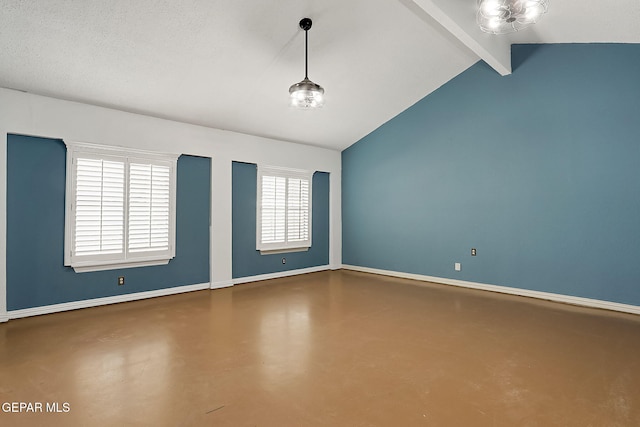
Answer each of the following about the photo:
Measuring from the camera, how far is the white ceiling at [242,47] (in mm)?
3213

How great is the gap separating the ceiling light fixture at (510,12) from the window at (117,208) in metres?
4.35

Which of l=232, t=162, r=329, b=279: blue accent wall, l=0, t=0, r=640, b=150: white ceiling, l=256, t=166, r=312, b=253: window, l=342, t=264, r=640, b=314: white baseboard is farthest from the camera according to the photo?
l=256, t=166, r=312, b=253: window

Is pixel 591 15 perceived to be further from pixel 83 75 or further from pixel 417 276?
pixel 83 75

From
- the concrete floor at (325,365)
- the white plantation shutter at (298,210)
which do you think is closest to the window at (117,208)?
the concrete floor at (325,365)

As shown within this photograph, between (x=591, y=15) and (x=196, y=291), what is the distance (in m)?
6.17

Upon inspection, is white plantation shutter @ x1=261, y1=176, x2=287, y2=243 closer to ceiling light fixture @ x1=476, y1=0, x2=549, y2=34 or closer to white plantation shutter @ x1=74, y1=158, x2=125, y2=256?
white plantation shutter @ x1=74, y1=158, x2=125, y2=256

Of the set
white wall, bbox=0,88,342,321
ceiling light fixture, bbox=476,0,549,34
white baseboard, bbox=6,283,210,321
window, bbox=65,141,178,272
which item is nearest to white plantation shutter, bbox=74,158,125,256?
window, bbox=65,141,178,272

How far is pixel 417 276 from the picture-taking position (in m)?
6.09

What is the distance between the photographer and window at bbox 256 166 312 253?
611 cm

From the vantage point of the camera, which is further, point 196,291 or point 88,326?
point 196,291

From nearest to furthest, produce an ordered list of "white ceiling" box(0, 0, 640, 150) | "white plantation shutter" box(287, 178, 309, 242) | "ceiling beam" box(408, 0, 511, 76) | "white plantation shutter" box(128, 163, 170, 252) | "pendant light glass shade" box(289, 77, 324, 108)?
1. "white ceiling" box(0, 0, 640, 150)
2. "ceiling beam" box(408, 0, 511, 76)
3. "pendant light glass shade" box(289, 77, 324, 108)
4. "white plantation shutter" box(128, 163, 170, 252)
5. "white plantation shutter" box(287, 178, 309, 242)

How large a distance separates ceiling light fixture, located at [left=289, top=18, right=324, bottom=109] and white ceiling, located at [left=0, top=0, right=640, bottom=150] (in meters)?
0.11

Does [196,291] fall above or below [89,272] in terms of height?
below

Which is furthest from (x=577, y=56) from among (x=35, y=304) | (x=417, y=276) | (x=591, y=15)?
(x=35, y=304)
